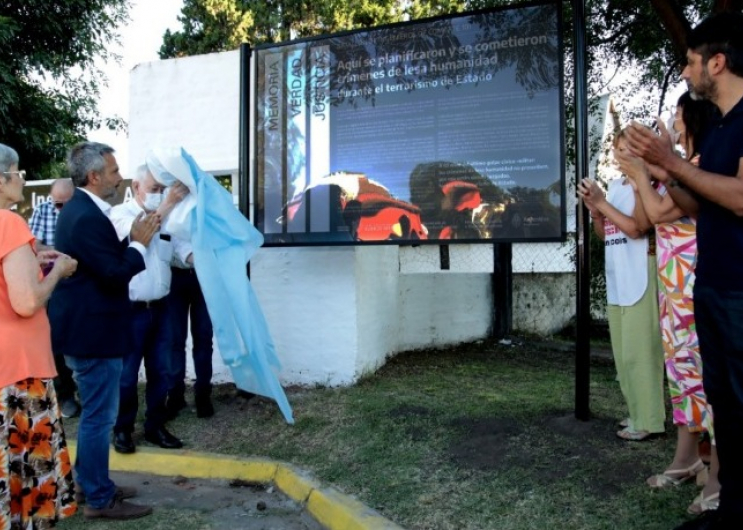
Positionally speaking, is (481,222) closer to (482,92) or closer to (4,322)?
(482,92)

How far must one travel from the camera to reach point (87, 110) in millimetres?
16000

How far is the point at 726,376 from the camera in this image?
2.41 meters

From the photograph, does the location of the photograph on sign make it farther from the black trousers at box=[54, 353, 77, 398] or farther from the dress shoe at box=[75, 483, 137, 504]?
the dress shoe at box=[75, 483, 137, 504]

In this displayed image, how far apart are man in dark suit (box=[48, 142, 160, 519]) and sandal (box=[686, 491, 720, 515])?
2.91 metres

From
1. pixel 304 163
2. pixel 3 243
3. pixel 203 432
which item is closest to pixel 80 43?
pixel 304 163

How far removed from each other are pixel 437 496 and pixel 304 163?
10.1ft

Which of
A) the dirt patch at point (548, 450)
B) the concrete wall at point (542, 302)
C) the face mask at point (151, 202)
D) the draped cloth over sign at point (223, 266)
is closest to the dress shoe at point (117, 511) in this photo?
the draped cloth over sign at point (223, 266)

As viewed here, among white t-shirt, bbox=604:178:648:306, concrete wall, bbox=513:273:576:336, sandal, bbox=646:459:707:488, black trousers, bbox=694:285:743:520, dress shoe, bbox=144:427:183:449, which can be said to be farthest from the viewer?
concrete wall, bbox=513:273:576:336

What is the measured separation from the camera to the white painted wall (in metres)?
5.92

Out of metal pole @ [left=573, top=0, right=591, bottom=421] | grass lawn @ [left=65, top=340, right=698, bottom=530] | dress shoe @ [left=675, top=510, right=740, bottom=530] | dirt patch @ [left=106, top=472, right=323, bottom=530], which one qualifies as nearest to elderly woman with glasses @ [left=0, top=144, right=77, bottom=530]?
grass lawn @ [left=65, top=340, right=698, bottom=530]

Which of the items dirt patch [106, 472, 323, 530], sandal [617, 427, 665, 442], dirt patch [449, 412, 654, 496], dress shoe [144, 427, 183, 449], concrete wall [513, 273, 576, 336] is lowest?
dirt patch [106, 472, 323, 530]

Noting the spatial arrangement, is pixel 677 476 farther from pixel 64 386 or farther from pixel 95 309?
pixel 64 386

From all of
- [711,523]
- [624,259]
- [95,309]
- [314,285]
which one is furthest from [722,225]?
[314,285]

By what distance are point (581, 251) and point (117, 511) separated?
3266mm
